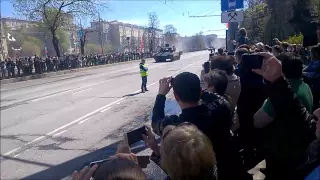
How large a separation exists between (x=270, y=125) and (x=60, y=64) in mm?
31132

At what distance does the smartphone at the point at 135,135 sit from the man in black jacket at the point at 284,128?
3.54 ft

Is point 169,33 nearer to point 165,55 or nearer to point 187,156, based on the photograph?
point 165,55

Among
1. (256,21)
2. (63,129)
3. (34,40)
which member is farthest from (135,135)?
(34,40)

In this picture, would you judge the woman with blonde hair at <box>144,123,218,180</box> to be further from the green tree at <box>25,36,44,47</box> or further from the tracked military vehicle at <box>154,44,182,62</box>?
the green tree at <box>25,36,44,47</box>

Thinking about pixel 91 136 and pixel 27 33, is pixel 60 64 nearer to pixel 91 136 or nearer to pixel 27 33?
pixel 91 136

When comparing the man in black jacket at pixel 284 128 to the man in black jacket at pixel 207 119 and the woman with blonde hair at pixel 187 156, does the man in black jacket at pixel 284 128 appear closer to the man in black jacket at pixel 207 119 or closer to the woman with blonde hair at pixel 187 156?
the man in black jacket at pixel 207 119

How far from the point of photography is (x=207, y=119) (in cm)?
233

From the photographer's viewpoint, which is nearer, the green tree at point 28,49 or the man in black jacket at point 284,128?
the man in black jacket at point 284,128

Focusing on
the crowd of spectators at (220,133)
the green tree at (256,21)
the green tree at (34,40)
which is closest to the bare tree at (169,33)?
the green tree at (34,40)

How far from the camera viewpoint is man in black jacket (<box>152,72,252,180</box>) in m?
2.33

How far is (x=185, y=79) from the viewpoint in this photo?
2412 mm

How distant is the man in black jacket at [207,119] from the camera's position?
233 cm

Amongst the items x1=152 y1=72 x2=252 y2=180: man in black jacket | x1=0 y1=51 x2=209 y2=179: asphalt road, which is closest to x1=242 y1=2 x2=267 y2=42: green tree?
x1=0 y1=51 x2=209 y2=179: asphalt road

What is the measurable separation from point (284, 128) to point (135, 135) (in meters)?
1.37
